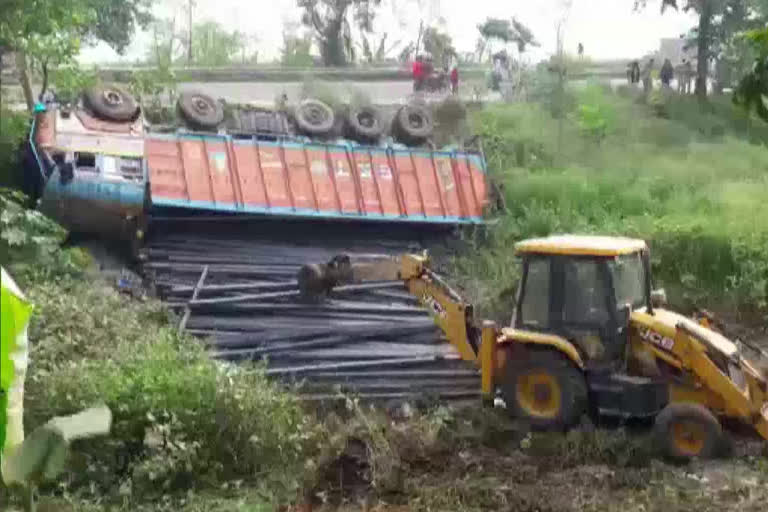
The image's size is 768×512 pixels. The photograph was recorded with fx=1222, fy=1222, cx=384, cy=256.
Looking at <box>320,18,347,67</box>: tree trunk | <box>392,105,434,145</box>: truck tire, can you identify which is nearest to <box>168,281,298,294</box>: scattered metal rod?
<box>392,105,434,145</box>: truck tire

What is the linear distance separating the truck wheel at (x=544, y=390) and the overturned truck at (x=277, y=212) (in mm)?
1761

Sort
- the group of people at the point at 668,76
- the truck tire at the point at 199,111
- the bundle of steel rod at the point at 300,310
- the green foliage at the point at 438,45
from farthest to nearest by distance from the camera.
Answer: the green foliage at the point at 438,45 < the group of people at the point at 668,76 < the truck tire at the point at 199,111 < the bundle of steel rod at the point at 300,310

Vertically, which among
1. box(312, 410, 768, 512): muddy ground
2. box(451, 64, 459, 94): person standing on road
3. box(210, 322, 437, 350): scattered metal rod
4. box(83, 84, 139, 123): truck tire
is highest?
box(451, 64, 459, 94): person standing on road

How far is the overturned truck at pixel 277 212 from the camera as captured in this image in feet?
46.6

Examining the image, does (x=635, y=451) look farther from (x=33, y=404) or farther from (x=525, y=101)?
(x=525, y=101)

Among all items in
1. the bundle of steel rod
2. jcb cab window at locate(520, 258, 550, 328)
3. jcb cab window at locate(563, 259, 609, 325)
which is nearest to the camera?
jcb cab window at locate(563, 259, 609, 325)

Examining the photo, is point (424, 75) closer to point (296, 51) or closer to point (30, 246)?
point (296, 51)

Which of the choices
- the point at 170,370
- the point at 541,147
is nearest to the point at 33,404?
the point at 170,370

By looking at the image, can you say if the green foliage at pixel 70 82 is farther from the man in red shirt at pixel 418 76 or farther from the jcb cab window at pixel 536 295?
the jcb cab window at pixel 536 295

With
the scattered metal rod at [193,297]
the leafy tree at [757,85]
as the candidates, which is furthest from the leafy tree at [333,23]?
the leafy tree at [757,85]

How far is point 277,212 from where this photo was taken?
59.1ft

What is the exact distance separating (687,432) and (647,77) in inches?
755

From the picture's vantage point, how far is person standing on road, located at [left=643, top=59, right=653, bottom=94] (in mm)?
27828

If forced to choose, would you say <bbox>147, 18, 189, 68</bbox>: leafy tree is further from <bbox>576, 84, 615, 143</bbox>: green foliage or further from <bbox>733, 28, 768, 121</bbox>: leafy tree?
<bbox>733, 28, 768, 121</bbox>: leafy tree
